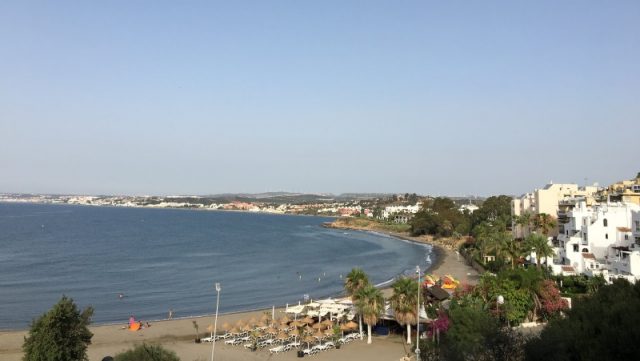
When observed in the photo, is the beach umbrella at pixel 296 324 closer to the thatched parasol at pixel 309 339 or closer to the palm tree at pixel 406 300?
the thatched parasol at pixel 309 339

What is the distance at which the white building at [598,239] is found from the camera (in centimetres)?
4500

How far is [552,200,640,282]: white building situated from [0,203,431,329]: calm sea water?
22.3 m

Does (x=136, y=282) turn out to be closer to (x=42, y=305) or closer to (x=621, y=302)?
(x=42, y=305)

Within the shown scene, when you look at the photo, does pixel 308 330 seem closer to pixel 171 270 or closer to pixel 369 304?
pixel 369 304

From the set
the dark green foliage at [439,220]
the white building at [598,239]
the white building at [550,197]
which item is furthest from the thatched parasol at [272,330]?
the dark green foliage at [439,220]

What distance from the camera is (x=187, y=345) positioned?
108 ft

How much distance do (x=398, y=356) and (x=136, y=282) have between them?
1550 inches

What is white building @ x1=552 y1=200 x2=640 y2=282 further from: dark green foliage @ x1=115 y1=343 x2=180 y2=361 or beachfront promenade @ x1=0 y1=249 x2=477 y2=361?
dark green foliage @ x1=115 y1=343 x2=180 y2=361

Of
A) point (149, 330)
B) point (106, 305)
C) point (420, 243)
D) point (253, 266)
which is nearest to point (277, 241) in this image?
point (420, 243)

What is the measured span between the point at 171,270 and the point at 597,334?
60.3 metres

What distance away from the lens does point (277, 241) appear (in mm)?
116938

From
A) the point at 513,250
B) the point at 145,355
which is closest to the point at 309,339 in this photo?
the point at 145,355

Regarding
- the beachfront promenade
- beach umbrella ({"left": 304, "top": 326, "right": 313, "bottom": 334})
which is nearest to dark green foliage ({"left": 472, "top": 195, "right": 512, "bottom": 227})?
the beachfront promenade

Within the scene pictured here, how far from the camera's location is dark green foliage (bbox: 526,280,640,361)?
45.5ft
